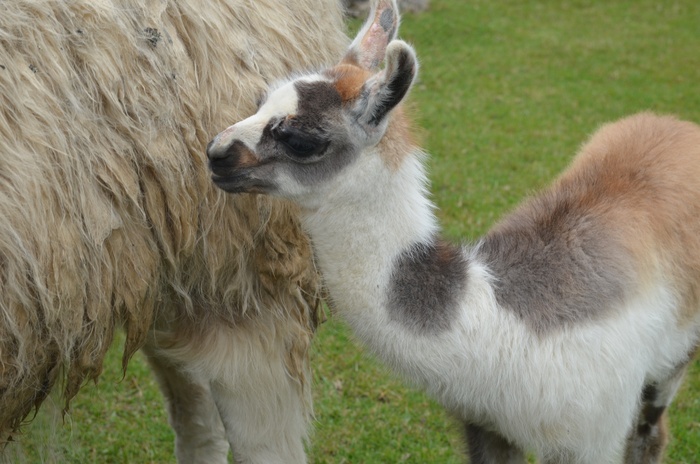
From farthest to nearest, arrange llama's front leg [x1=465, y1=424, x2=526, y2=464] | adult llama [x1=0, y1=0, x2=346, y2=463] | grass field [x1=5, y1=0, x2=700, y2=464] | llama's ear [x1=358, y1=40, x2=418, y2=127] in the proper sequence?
grass field [x1=5, y1=0, x2=700, y2=464] → llama's front leg [x1=465, y1=424, x2=526, y2=464] → adult llama [x1=0, y1=0, x2=346, y2=463] → llama's ear [x1=358, y1=40, x2=418, y2=127]

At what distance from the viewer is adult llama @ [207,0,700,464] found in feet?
7.61

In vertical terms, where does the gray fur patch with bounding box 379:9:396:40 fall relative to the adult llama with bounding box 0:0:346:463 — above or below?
above

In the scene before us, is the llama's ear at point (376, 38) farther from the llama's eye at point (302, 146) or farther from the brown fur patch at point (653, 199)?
the brown fur patch at point (653, 199)

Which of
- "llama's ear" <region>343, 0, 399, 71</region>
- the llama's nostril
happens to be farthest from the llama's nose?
"llama's ear" <region>343, 0, 399, 71</region>

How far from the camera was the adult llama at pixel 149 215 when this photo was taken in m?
2.26

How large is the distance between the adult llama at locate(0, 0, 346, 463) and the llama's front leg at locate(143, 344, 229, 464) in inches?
20.9

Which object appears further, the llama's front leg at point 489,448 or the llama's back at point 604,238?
the llama's front leg at point 489,448

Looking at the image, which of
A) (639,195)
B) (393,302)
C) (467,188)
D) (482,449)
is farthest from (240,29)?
(467,188)

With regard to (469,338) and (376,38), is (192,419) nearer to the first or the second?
(469,338)

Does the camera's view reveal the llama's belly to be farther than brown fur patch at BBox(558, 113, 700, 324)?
No

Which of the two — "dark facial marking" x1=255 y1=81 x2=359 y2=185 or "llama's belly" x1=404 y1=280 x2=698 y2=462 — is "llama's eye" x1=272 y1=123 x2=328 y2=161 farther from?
"llama's belly" x1=404 y1=280 x2=698 y2=462

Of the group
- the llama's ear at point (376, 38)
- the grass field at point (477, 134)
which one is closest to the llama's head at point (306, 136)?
the llama's ear at point (376, 38)

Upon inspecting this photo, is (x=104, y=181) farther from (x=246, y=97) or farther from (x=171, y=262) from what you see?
(x=246, y=97)

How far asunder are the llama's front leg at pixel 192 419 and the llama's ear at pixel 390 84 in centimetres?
143
